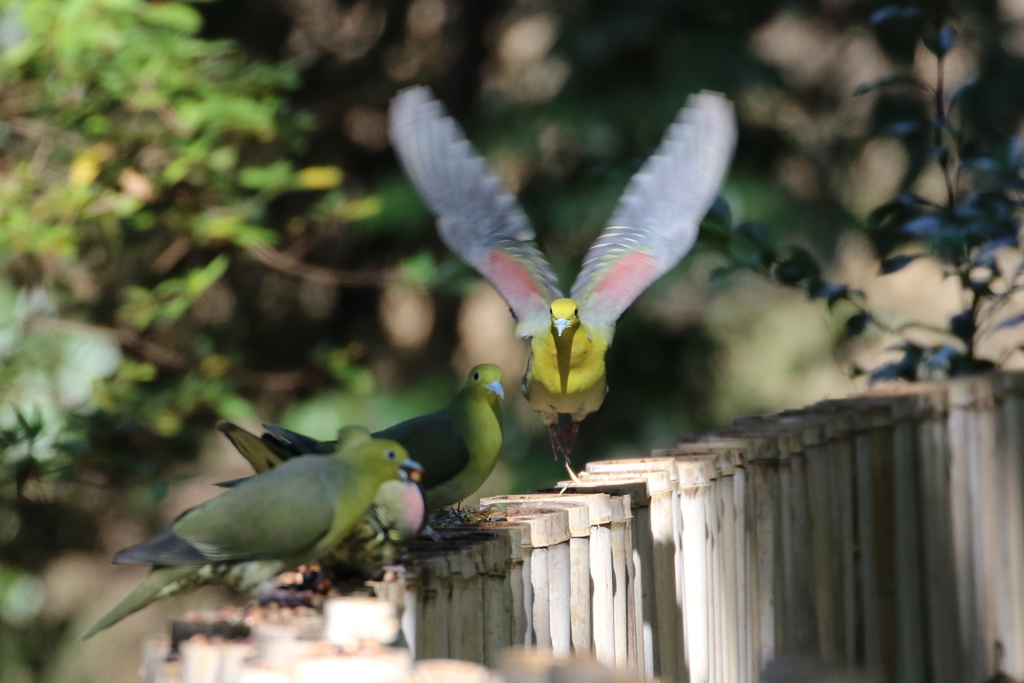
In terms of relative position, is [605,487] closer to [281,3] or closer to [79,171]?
[79,171]

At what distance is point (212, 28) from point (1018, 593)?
20.2 ft

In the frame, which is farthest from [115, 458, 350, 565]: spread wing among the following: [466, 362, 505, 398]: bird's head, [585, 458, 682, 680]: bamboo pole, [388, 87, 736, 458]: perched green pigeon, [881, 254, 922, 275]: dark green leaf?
[881, 254, 922, 275]: dark green leaf

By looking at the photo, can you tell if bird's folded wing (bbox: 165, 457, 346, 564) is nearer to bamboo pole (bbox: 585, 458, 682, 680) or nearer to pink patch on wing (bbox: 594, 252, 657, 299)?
bamboo pole (bbox: 585, 458, 682, 680)

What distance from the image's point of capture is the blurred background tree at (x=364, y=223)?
15.5ft

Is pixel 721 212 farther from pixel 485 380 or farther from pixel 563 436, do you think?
pixel 485 380

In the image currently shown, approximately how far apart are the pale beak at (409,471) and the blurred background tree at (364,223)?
200 centimetres

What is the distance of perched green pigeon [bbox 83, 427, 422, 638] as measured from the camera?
178 cm

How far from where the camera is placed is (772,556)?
3152 millimetres

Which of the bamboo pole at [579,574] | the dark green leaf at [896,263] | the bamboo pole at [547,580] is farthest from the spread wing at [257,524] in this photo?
the dark green leaf at [896,263]

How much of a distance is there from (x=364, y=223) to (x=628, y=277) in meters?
3.48

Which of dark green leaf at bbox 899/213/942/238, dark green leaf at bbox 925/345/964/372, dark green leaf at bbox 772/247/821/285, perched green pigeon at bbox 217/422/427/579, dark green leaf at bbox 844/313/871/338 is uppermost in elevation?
dark green leaf at bbox 899/213/942/238

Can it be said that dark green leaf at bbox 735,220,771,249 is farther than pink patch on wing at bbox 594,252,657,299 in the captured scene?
Yes

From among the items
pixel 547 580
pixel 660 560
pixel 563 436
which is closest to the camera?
pixel 547 580

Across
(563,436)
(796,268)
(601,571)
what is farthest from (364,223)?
(601,571)
